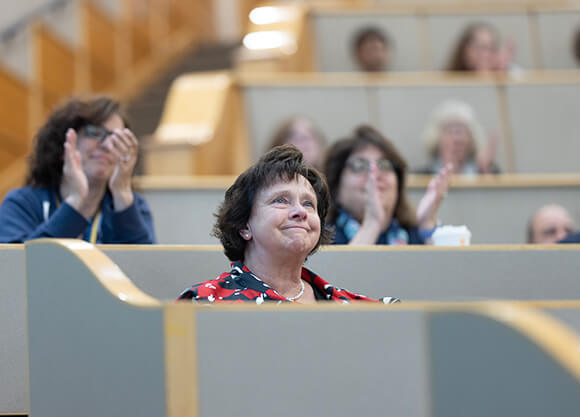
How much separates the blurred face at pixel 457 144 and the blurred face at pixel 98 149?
5.23 feet

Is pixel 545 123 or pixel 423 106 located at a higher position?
pixel 423 106

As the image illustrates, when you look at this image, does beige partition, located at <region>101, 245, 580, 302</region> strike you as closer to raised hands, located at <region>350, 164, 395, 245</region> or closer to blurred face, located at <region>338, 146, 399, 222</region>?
raised hands, located at <region>350, 164, 395, 245</region>

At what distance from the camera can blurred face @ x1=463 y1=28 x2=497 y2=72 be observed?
439 centimetres

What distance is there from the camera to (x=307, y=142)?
10.6 ft

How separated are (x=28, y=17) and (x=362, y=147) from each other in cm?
385

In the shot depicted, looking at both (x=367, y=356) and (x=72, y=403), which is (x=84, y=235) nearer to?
(x=72, y=403)

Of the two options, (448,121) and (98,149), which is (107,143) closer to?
(98,149)

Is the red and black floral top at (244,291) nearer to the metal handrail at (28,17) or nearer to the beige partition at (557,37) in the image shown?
the beige partition at (557,37)

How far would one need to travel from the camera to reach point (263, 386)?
1.20 meters

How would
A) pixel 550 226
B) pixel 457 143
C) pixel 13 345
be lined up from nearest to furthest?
pixel 13 345 < pixel 550 226 < pixel 457 143

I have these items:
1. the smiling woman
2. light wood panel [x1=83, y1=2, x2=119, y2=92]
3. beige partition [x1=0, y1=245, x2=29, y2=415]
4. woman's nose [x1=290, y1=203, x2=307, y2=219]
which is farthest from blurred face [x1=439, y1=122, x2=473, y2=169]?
light wood panel [x1=83, y1=2, x2=119, y2=92]

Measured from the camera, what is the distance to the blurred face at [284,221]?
1677 millimetres

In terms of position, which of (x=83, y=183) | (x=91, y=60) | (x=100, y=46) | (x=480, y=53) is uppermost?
(x=100, y=46)

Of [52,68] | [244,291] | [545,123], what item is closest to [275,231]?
[244,291]
